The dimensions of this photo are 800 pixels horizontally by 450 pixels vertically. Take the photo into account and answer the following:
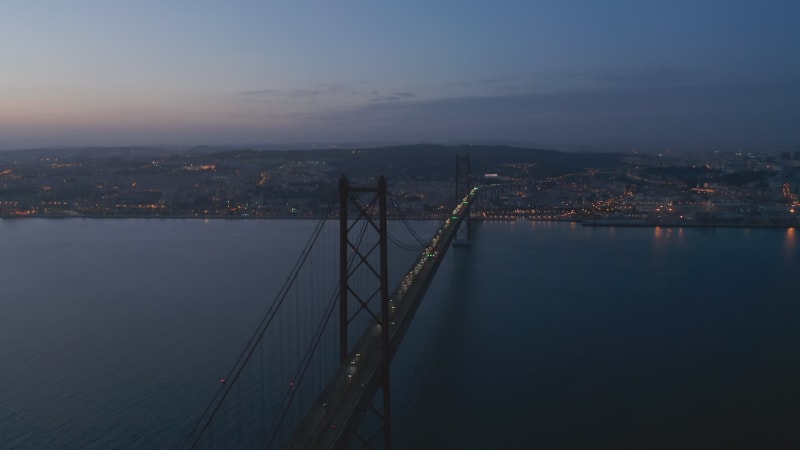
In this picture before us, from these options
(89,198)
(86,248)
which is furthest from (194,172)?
(86,248)

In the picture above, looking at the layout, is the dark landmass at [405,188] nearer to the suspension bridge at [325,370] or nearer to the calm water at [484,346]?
the calm water at [484,346]

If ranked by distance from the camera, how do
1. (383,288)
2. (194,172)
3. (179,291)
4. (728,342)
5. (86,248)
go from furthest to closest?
1. (194,172)
2. (86,248)
3. (179,291)
4. (728,342)
5. (383,288)

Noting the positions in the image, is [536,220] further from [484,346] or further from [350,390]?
[350,390]

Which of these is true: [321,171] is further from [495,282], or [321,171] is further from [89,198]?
[495,282]

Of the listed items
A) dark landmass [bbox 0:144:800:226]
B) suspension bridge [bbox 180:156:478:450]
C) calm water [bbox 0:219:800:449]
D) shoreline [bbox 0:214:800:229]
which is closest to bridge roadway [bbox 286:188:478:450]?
suspension bridge [bbox 180:156:478:450]

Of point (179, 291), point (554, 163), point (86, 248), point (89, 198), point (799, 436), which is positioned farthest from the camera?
point (554, 163)

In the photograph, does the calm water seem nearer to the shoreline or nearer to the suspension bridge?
the suspension bridge
